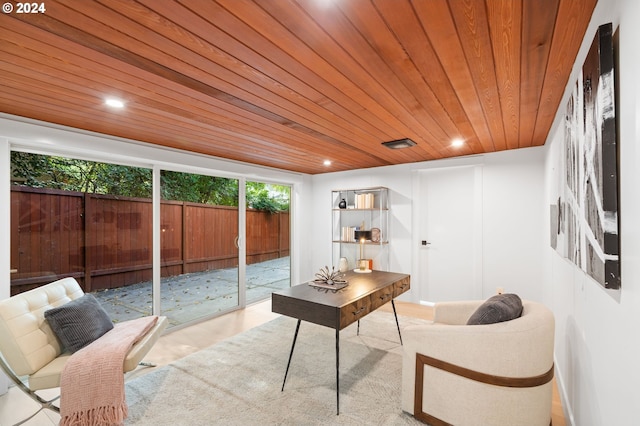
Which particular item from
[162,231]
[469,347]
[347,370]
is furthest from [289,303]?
[162,231]

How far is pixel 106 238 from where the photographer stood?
10.9ft

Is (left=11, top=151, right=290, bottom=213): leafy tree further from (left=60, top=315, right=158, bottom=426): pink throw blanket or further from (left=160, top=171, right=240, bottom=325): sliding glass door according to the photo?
(left=60, top=315, right=158, bottom=426): pink throw blanket

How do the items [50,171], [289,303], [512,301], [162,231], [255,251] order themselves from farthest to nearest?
[255,251]
[162,231]
[50,171]
[289,303]
[512,301]

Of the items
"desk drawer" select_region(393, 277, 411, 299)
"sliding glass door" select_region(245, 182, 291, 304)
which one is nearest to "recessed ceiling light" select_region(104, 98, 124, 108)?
"sliding glass door" select_region(245, 182, 291, 304)

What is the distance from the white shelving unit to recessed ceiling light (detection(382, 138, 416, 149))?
4.78 feet

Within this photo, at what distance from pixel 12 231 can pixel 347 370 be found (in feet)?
10.7

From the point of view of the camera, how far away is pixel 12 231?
102 inches

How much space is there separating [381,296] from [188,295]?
2.96m

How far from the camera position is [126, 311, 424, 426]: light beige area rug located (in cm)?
204

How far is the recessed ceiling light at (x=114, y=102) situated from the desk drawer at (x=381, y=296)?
2.55 metres

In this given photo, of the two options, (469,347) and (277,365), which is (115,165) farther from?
(469,347)

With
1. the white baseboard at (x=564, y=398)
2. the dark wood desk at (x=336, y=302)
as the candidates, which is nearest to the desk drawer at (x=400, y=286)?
the dark wood desk at (x=336, y=302)

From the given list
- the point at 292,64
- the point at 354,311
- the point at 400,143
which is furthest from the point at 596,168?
the point at 400,143

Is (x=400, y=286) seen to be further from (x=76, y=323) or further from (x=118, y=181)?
(x=118, y=181)
